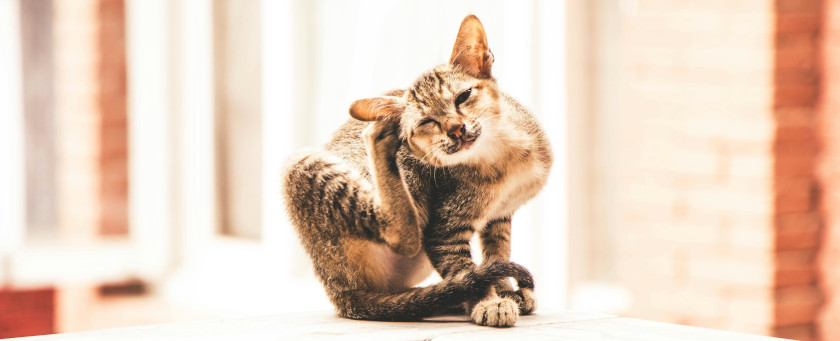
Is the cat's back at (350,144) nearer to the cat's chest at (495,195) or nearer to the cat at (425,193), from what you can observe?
the cat at (425,193)

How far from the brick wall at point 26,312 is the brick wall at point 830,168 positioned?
8.66ft

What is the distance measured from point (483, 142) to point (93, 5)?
2.58 metres

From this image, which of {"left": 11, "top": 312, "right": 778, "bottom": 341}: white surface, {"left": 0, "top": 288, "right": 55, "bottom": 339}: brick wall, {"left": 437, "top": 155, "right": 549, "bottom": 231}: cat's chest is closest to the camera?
{"left": 11, "top": 312, "right": 778, "bottom": 341}: white surface

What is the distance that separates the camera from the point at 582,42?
2.02 m

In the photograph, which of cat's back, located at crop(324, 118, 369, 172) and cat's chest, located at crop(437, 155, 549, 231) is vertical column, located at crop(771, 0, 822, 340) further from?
cat's back, located at crop(324, 118, 369, 172)

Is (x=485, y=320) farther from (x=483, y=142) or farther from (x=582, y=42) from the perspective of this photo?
(x=582, y=42)

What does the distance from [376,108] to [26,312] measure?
2512 mm

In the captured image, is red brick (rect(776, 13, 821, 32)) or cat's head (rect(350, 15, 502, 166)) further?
red brick (rect(776, 13, 821, 32))

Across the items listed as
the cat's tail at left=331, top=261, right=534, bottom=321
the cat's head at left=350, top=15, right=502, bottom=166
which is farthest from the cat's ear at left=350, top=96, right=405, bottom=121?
the cat's tail at left=331, top=261, right=534, bottom=321

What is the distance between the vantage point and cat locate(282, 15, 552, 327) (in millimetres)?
1073

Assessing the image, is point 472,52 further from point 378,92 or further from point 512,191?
point 378,92

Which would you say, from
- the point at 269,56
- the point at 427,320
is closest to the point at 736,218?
the point at 427,320

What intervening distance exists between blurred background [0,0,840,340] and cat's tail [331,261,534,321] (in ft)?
2.44

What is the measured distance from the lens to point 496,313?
1041mm
